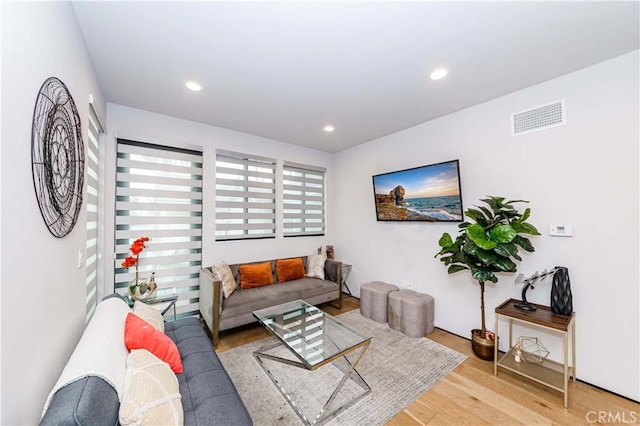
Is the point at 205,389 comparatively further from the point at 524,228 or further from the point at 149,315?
the point at 524,228

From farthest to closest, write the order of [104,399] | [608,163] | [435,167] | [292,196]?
[292,196], [435,167], [608,163], [104,399]

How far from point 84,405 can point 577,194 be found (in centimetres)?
352

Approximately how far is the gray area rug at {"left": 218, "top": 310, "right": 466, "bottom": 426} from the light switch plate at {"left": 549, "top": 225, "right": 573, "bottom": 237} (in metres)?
1.51

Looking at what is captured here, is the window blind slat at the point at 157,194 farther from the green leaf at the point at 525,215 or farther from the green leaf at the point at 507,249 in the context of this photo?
the green leaf at the point at 525,215

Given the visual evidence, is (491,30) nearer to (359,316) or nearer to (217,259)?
(359,316)

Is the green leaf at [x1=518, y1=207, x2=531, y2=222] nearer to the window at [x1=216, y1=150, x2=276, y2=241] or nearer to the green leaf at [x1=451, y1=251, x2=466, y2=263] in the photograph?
the green leaf at [x1=451, y1=251, x2=466, y2=263]

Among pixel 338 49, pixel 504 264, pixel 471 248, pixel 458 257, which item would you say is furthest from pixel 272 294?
pixel 338 49

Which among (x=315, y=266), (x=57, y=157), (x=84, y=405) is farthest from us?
(x=315, y=266)

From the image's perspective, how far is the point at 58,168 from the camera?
1306mm

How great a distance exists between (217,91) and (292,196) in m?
2.12

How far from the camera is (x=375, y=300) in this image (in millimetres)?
3457

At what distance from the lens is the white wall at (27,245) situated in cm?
88

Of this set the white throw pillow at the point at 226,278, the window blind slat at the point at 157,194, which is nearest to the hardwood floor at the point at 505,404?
the white throw pillow at the point at 226,278

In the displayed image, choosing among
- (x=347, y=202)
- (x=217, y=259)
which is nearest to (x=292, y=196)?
(x=347, y=202)
